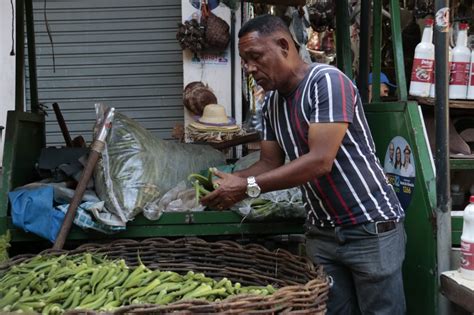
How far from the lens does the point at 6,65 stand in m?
6.68

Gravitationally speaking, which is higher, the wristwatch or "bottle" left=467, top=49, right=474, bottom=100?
"bottle" left=467, top=49, right=474, bottom=100

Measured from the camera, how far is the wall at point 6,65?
21.4ft

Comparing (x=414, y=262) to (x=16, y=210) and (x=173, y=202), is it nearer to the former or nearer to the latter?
(x=173, y=202)

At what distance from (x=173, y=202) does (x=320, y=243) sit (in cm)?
105

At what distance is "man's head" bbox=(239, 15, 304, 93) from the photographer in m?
2.40

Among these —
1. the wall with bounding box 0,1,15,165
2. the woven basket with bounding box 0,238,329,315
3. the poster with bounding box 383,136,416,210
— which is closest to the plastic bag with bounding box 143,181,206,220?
the woven basket with bounding box 0,238,329,315

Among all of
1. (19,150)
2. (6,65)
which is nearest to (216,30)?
(6,65)

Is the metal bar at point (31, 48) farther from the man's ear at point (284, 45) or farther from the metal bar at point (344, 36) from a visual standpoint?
the man's ear at point (284, 45)

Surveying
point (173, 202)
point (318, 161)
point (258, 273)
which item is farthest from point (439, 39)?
point (173, 202)

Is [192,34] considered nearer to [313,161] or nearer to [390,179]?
[390,179]

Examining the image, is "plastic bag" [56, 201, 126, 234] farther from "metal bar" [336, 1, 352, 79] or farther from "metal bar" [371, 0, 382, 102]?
"metal bar" [336, 1, 352, 79]

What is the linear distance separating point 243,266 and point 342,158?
80 cm

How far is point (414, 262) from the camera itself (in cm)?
282

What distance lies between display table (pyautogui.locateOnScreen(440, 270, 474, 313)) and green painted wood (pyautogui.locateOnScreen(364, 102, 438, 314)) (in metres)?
0.13
